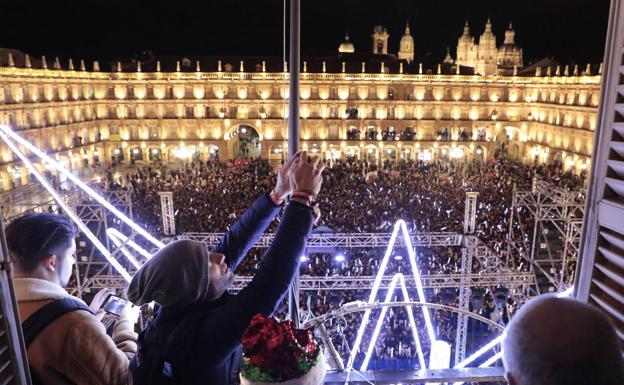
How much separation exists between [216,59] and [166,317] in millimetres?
49695

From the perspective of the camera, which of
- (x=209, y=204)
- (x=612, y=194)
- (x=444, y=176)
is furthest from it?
(x=444, y=176)

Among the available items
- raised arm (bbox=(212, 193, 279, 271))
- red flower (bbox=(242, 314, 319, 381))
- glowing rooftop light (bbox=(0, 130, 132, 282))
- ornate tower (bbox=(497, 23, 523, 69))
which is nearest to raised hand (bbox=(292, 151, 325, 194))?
raised arm (bbox=(212, 193, 279, 271))

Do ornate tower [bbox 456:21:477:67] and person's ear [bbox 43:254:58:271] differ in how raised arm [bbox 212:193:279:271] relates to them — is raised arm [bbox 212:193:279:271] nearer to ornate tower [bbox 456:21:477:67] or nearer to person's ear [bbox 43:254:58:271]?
person's ear [bbox 43:254:58:271]

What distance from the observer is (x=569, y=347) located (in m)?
1.37

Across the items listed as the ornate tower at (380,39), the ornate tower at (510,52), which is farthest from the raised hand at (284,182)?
the ornate tower at (510,52)

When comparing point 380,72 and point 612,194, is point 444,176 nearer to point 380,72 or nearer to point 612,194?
point 380,72

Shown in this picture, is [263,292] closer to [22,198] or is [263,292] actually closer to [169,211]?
[169,211]

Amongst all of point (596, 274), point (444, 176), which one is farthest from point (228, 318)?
point (444, 176)

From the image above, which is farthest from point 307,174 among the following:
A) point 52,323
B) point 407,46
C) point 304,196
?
point 407,46

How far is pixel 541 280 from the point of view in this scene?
17156mm

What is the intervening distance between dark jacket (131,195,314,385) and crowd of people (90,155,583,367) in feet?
20.7

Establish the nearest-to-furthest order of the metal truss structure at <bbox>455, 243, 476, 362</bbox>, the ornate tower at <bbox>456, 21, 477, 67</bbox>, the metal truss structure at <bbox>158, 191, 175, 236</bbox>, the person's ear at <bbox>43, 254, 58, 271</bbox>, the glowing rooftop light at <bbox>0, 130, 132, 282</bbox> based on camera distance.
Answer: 1. the person's ear at <bbox>43, 254, 58, 271</bbox>
2. the glowing rooftop light at <bbox>0, 130, 132, 282</bbox>
3. the metal truss structure at <bbox>455, 243, 476, 362</bbox>
4. the metal truss structure at <bbox>158, 191, 175, 236</bbox>
5. the ornate tower at <bbox>456, 21, 477, 67</bbox>

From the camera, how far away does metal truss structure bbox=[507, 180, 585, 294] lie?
517 inches

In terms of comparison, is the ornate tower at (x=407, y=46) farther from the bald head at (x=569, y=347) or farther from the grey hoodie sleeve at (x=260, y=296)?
the bald head at (x=569, y=347)
